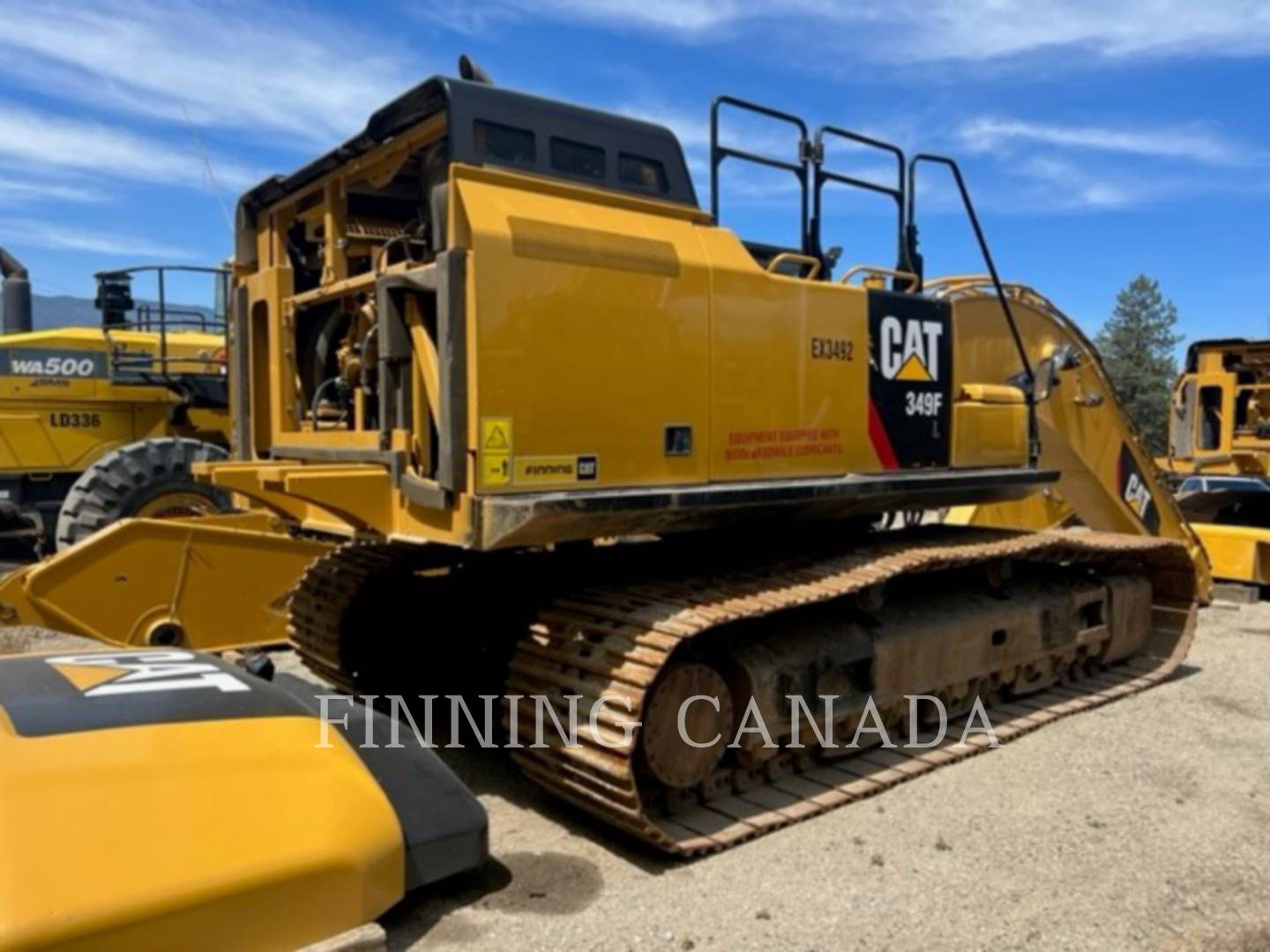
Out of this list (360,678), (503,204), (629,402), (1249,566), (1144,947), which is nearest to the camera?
(1144,947)

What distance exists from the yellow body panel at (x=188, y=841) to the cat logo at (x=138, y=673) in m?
0.39

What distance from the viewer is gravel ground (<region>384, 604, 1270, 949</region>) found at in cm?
362

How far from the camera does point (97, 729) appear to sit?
10.6ft

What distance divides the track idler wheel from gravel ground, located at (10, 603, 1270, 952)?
348 mm

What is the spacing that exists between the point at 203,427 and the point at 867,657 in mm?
8613

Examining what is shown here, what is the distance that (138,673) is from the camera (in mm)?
3863

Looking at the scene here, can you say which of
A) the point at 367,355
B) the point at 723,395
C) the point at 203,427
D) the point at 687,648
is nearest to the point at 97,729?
the point at 367,355

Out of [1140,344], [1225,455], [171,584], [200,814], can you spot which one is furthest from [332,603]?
[1140,344]

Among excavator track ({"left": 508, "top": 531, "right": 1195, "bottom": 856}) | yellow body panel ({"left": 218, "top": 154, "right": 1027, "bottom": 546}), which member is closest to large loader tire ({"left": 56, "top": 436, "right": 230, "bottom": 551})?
yellow body panel ({"left": 218, "top": 154, "right": 1027, "bottom": 546})

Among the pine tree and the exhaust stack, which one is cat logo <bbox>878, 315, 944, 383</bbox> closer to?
the exhaust stack

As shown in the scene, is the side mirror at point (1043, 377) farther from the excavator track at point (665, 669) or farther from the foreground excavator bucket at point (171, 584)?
the foreground excavator bucket at point (171, 584)

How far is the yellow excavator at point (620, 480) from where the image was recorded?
4.12 metres

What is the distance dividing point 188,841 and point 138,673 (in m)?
1.21

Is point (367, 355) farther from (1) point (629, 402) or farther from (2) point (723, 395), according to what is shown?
(2) point (723, 395)
